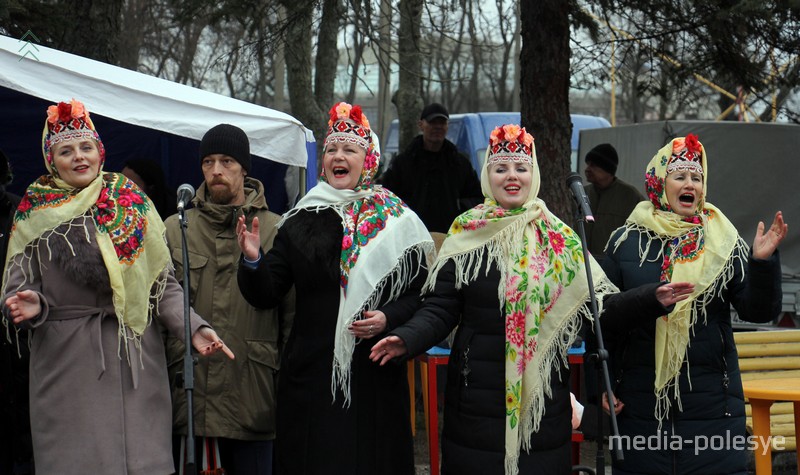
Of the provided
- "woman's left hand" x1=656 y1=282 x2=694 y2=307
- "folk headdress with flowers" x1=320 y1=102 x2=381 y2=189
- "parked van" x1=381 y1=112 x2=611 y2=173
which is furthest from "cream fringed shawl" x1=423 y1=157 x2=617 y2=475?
"parked van" x1=381 y1=112 x2=611 y2=173

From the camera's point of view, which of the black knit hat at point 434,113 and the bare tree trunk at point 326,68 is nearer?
the black knit hat at point 434,113

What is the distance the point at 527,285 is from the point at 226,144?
1.46 meters

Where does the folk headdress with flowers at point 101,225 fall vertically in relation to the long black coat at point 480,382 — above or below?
above

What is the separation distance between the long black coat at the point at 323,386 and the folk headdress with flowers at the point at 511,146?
2.32 ft

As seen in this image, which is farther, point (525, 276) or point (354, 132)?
point (354, 132)

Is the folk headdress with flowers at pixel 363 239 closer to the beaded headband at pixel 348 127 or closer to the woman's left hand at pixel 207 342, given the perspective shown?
the beaded headband at pixel 348 127

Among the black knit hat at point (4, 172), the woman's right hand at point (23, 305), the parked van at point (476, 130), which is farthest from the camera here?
the parked van at point (476, 130)

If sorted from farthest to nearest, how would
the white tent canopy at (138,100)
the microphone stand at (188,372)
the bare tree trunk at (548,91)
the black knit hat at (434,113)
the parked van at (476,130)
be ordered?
1. the parked van at (476,130)
2. the black knit hat at (434,113)
3. the bare tree trunk at (548,91)
4. the white tent canopy at (138,100)
5. the microphone stand at (188,372)

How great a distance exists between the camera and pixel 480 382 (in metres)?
3.88

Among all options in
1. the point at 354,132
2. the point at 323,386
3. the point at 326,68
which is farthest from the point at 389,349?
the point at 326,68

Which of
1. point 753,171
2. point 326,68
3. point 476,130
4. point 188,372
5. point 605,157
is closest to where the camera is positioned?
point 188,372

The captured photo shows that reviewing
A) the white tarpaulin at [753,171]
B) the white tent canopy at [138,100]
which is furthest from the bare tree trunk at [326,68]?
the white tent canopy at [138,100]

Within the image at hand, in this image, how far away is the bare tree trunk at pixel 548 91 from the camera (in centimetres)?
721

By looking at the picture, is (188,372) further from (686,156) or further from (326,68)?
(326,68)
